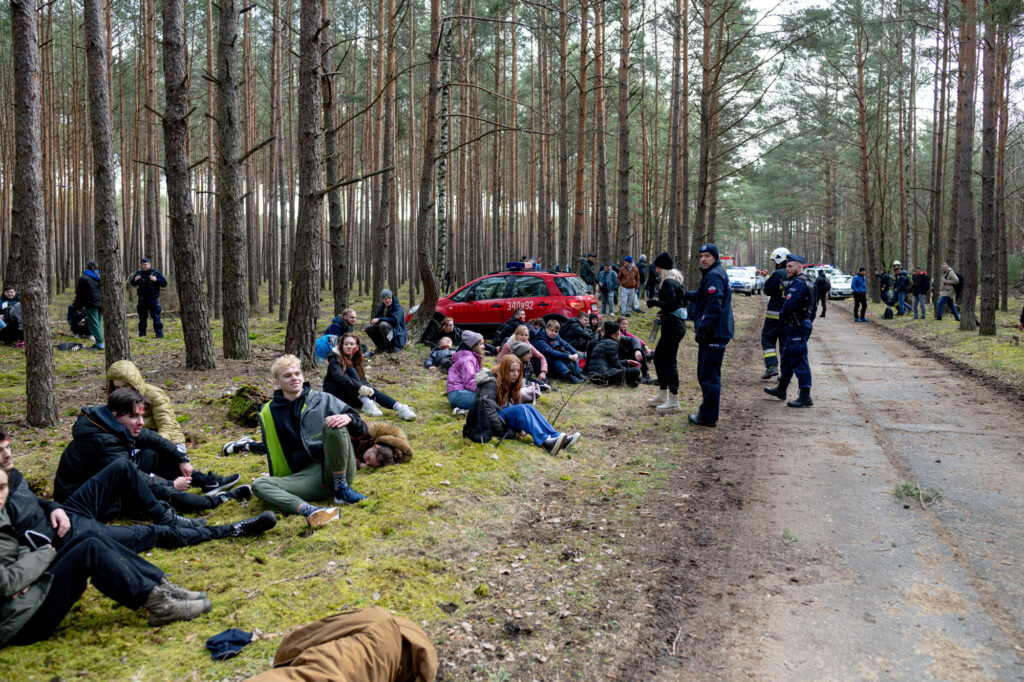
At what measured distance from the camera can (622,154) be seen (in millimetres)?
19922

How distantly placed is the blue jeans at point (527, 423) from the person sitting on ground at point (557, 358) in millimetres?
4132

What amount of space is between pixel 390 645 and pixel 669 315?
23.3 ft

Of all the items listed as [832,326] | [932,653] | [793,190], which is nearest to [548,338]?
[932,653]

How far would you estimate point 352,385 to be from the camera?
8336 mm

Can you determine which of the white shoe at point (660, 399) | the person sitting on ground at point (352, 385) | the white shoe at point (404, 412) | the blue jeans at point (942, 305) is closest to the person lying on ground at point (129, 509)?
the person sitting on ground at point (352, 385)

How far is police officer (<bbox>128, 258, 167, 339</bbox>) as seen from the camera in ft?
51.4

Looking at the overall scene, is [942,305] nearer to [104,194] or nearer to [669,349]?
[669,349]

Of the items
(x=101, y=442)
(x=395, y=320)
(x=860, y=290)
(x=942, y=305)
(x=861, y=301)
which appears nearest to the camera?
(x=101, y=442)

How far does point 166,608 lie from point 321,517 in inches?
58.1

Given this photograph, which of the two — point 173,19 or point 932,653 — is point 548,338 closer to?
point 173,19

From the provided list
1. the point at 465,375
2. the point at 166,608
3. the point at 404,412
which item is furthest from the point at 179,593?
the point at 465,375

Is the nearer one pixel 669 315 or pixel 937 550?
pixel 937 550

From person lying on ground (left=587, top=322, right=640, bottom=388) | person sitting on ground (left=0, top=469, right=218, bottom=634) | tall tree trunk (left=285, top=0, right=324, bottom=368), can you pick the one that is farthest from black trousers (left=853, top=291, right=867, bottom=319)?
person sitting on ground (left=0, top=469, right=218, bottom=634)

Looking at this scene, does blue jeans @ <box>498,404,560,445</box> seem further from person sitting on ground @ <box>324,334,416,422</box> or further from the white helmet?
the white helmet
